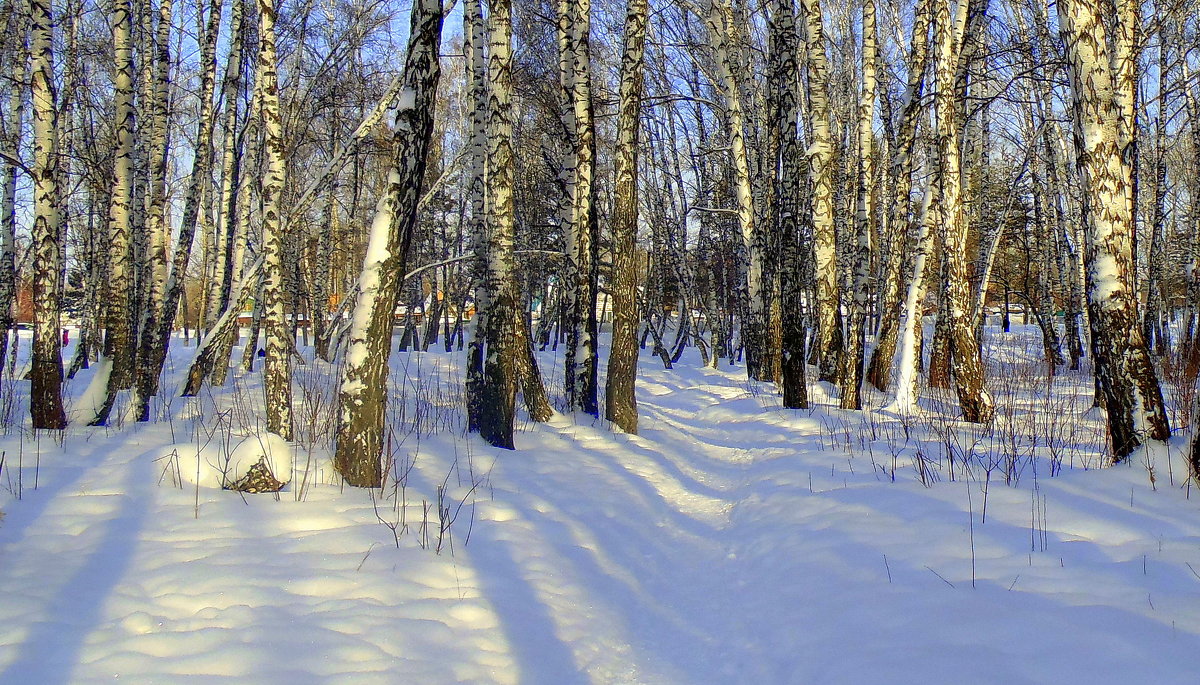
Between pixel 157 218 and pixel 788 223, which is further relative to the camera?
pixel 788 223

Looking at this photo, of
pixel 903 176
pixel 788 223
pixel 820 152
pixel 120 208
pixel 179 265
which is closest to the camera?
pixel 120 208

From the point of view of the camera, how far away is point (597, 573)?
3.72 metres

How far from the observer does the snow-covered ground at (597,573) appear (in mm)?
2459

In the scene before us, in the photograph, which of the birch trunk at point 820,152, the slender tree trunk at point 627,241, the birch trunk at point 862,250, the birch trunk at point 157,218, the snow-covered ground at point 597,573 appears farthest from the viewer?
the birch trunk at point 862,250

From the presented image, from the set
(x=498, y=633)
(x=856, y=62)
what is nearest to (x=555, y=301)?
(x=856, y=62)

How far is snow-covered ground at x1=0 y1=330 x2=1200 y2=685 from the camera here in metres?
2.46

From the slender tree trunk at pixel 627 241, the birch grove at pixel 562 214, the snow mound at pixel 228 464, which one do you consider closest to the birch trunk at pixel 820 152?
the birch grove at pixel 562 214

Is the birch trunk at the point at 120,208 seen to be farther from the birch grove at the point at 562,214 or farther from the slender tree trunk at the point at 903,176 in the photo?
the slender tree trunk at the point at 903,176

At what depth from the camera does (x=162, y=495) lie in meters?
4.00

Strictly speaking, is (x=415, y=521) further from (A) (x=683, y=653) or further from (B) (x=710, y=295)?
(B) (x=710, y=295)

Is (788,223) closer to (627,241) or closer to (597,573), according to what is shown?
(627,241)

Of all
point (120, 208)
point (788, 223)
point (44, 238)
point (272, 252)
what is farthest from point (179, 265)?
point (788, 223)

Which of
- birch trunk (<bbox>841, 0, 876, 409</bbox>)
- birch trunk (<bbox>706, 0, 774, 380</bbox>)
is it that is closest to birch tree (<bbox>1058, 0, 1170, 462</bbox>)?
birch trunk (<bbox>841, 0, 876, 409</bbox>)

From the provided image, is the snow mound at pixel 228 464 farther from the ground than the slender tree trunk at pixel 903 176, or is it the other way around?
the slender tree trunk at pixel 903 176
